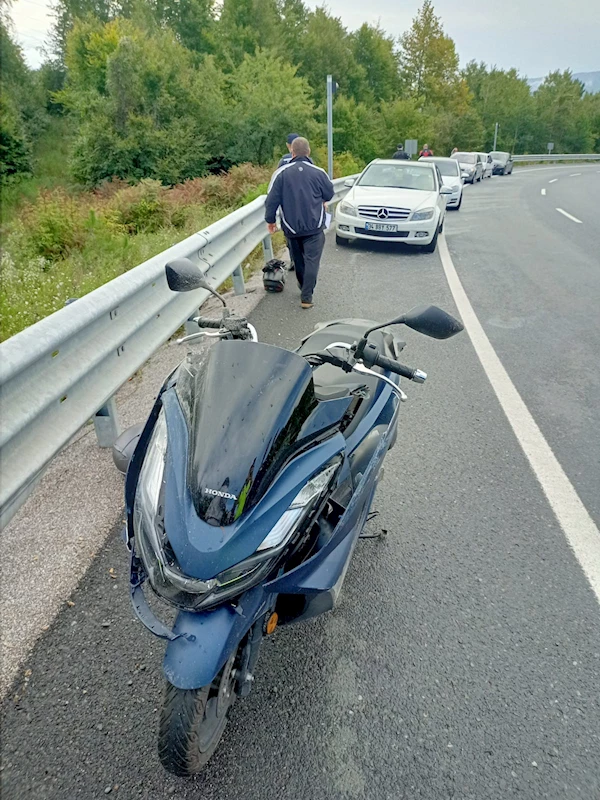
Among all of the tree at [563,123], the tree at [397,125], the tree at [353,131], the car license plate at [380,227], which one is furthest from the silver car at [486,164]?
the tree at [563,123]

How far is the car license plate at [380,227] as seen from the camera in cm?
1026

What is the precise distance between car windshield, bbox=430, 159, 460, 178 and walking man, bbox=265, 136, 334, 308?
1370 centimetres

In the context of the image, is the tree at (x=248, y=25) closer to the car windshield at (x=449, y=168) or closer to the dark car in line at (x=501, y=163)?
the dark car in line at (x=501, y=163)

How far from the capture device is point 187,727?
1825mm

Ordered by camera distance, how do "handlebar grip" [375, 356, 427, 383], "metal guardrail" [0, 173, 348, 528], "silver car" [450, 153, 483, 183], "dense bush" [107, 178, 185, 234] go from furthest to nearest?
"silver car" [450, 153, 483, 183] < "dense bush" [107, 178, 185, 234] < "metal guardrail" [0, 173, 348, 528] < "handlebar grip" [375, 356, 427, 383]

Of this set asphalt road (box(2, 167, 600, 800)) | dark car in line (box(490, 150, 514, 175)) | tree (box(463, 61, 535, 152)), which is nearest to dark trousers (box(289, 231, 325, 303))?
asphalt road (box(2, 167, 600, 800))

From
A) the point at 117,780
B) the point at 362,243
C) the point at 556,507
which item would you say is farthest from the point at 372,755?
the point at 362,243

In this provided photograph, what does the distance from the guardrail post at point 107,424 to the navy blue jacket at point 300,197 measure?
13.3ft

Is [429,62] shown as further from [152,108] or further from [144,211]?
[144,211]

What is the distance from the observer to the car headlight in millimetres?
10281

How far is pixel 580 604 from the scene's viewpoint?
2.72 meters

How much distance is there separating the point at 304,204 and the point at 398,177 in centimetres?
580

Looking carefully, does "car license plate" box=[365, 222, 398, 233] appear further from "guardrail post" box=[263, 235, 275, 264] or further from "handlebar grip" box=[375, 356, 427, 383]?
"handlebar grip" box=[375, 356, 427, 383]

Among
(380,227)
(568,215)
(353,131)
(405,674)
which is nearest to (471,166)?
(353,131)
